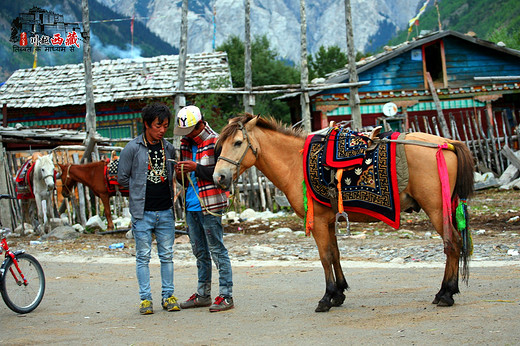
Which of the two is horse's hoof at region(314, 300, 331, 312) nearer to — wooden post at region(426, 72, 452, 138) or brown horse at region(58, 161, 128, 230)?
brown horse at region(58, 161, 128, 230)

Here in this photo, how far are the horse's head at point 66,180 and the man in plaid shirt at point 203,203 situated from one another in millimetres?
8372

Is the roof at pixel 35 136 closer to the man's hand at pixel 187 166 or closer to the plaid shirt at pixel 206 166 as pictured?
the plaid shirt at pixel 206 166

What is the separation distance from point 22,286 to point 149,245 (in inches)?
62.4

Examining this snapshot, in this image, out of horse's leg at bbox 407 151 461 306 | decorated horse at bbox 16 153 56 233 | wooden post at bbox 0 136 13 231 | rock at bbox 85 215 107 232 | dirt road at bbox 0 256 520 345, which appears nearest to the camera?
dirt road at bbox 0 256 520 345

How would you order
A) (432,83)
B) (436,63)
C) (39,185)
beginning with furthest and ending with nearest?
1. (436,63)
2. (432,83)
3. (39,185)

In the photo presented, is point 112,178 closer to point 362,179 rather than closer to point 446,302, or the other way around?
point 362,179

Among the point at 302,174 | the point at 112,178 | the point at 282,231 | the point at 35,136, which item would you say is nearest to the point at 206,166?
the point at 302,174

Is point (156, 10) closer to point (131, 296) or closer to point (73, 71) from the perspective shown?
point (73, 71)

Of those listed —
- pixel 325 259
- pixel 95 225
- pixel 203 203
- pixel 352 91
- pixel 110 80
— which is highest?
pixel 110 80

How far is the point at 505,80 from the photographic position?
20703 mm

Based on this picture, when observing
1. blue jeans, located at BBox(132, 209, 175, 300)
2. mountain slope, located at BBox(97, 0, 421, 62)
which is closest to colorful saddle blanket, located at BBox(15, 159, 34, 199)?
blue jeans, located at BBox(132, 209, 175, 300)

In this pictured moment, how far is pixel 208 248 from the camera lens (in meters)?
5.68

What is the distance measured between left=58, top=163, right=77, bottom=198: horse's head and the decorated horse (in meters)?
0.23

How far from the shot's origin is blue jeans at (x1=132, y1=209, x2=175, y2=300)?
217 inches
